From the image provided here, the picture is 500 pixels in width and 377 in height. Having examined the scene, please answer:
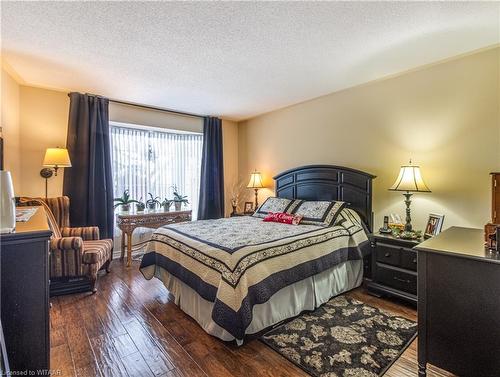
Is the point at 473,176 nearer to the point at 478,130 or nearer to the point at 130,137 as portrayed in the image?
the point at 478,130

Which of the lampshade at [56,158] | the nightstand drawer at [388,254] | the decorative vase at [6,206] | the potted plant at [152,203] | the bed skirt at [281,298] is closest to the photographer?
the decorative vase at [6,206]

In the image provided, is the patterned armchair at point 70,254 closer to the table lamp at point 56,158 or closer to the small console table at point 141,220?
the table lamp at point 56,158

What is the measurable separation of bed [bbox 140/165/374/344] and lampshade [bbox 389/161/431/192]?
1.76 feet

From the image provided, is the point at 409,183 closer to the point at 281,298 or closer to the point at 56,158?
the point at 281,298

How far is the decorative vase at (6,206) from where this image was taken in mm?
1178

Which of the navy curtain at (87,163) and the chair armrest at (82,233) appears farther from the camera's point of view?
the navy curtain at (87,163)

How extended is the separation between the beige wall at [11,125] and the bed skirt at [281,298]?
7.22 ft

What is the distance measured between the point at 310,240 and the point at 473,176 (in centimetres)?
177

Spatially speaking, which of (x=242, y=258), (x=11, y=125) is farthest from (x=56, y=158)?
(x=242, y=258)

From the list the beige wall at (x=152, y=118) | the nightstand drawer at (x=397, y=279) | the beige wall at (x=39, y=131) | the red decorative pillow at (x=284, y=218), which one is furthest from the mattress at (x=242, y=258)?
the beige wall at (x=152, y=118)

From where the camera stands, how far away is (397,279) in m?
2.68

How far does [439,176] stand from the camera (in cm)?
284

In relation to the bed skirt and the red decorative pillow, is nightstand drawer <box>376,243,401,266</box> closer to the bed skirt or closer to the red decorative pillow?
the bed skirt

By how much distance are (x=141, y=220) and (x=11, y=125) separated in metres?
1.96
